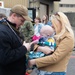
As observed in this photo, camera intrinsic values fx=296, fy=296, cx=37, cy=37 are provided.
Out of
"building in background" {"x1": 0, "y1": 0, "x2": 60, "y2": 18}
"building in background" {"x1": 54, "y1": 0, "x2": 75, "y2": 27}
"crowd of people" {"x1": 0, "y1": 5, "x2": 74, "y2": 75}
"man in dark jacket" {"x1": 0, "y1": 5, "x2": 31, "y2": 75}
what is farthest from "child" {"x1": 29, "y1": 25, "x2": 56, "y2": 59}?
"building in background" {"x1": 54, "y1": 0, "x2": 75, "y2": 27}

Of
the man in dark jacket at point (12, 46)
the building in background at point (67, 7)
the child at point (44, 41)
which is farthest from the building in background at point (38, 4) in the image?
the man in dark jacket at point (12, 46)

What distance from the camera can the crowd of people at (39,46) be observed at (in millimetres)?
3037

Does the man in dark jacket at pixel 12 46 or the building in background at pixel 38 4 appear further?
the building in background at pixel 38 4

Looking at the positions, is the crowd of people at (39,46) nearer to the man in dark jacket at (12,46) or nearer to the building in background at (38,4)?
the man in dark jacket at (12,46)

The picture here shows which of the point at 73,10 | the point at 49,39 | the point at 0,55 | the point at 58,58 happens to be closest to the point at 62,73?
the point at 58,58

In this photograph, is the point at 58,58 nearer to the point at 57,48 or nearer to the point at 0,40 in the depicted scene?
the point at 57,48

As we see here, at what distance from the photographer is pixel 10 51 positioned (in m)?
2.96

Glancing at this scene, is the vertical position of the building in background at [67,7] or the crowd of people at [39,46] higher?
the crowd of people at [39,46]

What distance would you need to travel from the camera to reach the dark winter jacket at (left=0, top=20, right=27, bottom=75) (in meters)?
2.93

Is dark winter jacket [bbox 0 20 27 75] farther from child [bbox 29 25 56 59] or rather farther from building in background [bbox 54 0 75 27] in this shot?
building in background [bbox 54 0 75 27]

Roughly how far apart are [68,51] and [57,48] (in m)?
0.13

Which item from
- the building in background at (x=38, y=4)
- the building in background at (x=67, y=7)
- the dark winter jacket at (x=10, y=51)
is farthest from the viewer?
the building in background at (x=67, y=7)

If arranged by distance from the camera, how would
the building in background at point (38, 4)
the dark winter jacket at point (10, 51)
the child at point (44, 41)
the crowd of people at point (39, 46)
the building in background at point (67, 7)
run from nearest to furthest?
1. the dark winter jacket at point (10, 51)
2. the crowd of people at point (39, 46)
3. the child at point (44, 41)
4. the building in background at point (38, 4)
5. the building in background at point (67, 7)

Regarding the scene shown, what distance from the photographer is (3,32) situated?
2971mm
